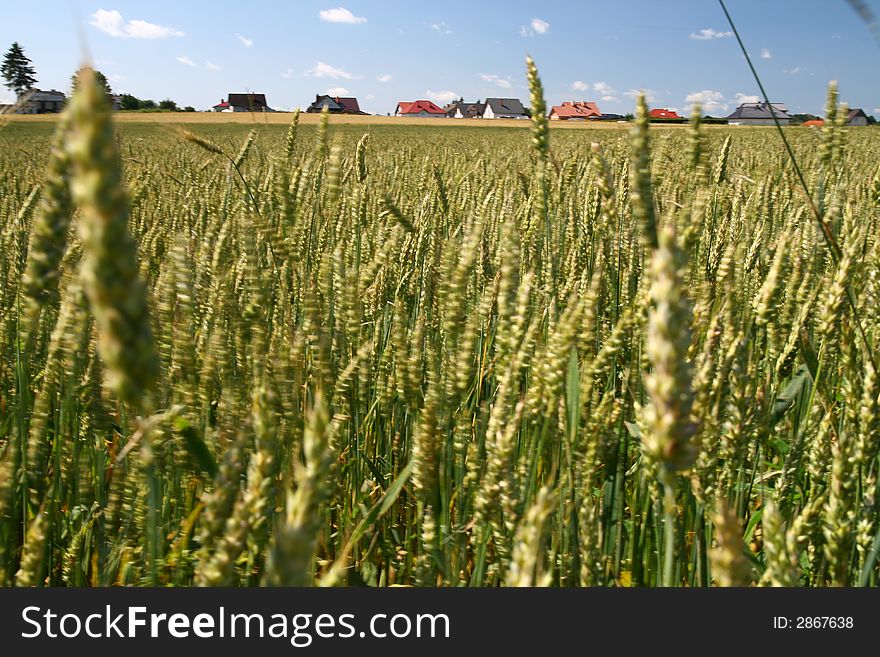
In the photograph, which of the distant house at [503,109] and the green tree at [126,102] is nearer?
the green tree at [126,102]

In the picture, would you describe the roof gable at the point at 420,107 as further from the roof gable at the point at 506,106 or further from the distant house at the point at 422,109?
the roof gable at the point at 506,106

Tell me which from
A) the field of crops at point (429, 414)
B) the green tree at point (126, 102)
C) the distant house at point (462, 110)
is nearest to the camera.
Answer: the field of crops at point (429, 414)

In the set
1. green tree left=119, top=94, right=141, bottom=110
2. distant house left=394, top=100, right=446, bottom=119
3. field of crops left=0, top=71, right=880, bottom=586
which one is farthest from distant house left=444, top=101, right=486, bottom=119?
field of crops left=0, top=71, right=880, bottom=586

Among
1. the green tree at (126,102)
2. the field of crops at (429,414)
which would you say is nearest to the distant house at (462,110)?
the green tree at (126,102)

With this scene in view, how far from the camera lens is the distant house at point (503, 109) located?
7431 cm

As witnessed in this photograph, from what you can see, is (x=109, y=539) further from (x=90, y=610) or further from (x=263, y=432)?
(x=263, y=432)

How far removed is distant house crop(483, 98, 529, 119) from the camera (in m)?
74.3

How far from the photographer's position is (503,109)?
74875 mm

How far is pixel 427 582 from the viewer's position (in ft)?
3.24

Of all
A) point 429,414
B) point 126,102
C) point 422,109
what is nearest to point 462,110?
point 422,109

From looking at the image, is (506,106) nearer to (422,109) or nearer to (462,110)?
(462,110)

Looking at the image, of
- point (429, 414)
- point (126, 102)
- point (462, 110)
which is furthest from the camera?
point (462, 110)

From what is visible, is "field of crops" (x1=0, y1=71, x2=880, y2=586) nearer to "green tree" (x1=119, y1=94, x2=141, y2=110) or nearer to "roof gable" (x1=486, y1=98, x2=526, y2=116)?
"green tree" (x1=119, y1=94, x2=141, y2=110)

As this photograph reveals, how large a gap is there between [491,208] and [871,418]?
2.06 metres
